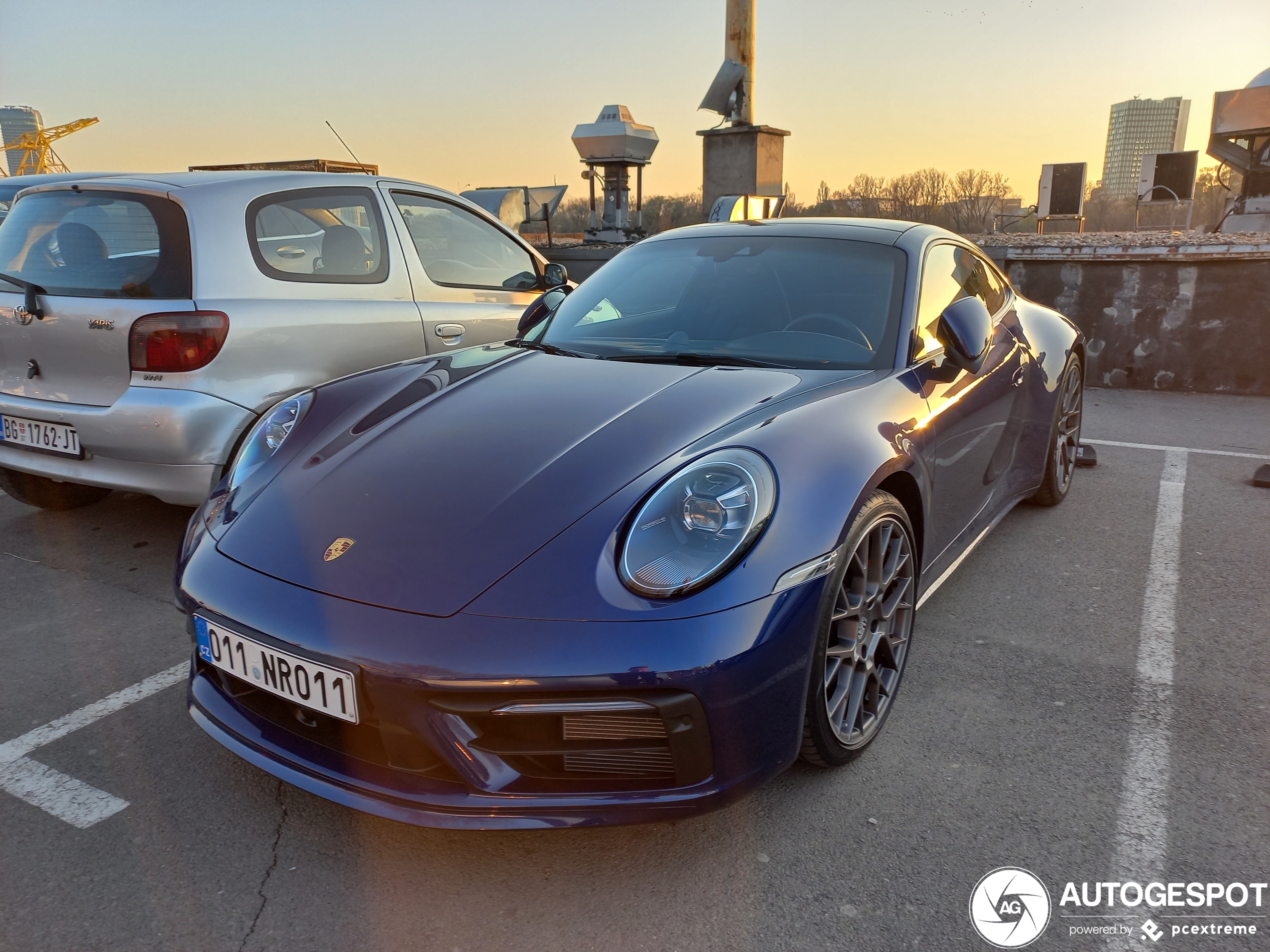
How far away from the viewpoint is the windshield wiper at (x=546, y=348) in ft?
9.48

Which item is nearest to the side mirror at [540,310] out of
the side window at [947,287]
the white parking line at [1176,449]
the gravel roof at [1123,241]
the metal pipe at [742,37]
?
the side window at [947,287]

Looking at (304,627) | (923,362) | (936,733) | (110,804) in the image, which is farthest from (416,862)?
(923,362)

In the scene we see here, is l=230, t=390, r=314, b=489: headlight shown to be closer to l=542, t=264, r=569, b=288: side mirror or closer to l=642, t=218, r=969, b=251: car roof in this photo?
l=642, t=218, r=969, b=251: car roof

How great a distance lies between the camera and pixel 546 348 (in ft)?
9.97

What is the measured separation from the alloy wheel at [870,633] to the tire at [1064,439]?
199cm

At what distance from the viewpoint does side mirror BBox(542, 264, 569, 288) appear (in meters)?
4.63

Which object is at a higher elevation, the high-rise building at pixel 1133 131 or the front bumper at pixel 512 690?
the high-rise building at pixel 1133 131

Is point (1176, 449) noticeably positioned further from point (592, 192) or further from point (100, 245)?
point (592, 192)

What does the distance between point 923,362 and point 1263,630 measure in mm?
1544

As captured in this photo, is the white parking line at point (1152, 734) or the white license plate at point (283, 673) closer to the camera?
the white license plate at point (283, 673)

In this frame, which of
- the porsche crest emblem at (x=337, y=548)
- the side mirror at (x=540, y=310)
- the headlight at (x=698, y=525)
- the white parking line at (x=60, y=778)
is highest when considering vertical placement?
the side mirror at (x=540, y=310)

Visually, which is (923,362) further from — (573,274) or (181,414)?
(573,274)

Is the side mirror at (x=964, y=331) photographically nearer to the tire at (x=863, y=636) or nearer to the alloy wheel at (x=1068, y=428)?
the tire at (x=863, y=636)

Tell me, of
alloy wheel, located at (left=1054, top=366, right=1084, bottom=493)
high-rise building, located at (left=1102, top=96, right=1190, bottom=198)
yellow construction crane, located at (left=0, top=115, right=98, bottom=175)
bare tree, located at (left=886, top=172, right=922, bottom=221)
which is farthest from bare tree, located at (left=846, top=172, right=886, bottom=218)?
high-rise building, located at (left=1102, top=96, right=1190, bottom=198)
